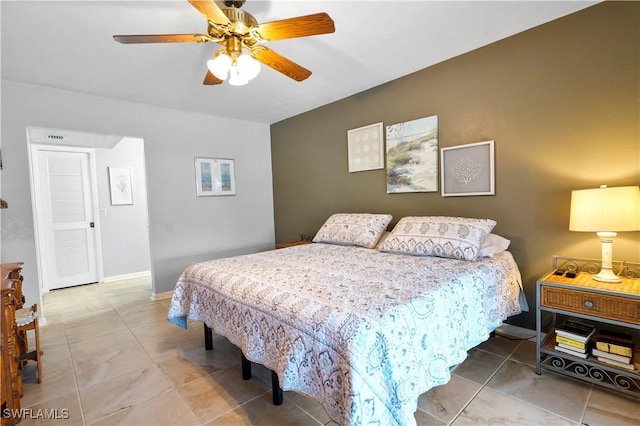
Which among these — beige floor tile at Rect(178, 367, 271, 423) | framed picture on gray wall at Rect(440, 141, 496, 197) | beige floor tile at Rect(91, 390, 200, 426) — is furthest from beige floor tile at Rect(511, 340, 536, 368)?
beige floor tile at Rect(91, 390, 200, 426)

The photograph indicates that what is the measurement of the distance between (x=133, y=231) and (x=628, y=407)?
20.0ft

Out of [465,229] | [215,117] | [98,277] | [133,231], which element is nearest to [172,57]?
[215,117]

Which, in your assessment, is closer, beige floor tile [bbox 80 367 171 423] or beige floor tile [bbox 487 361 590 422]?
beige floor tile [bbox 487 361 590 422]

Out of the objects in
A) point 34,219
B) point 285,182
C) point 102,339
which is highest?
point 285,182

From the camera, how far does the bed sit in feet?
3.88

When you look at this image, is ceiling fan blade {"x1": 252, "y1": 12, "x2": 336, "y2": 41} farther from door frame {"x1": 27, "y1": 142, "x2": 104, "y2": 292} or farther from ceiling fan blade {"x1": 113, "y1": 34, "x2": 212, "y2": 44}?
door frame {"x1": 27, "y1": 142, "x2": 104, "y2": 292}

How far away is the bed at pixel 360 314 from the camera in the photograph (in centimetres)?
118

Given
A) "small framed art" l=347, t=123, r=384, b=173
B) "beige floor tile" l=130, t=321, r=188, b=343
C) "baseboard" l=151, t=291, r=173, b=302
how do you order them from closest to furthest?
1. "beige floor tile" l=130, t=321, r=188, b=343
2. "small framed art" l=347, t=123, r=384, b=173
3. "baseboard" l=151, t=291, r=173, b=302

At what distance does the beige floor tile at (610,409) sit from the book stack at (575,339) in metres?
0.22

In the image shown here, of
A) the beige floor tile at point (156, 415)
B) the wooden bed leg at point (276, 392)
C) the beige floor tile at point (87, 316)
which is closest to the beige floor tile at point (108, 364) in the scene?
the beige floor tile at point (156, 415)

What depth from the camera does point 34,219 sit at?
3.02 meters

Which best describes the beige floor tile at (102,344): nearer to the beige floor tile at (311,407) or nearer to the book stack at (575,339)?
the beige floor tile at (311,407)

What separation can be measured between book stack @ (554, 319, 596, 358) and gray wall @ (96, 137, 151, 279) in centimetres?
531

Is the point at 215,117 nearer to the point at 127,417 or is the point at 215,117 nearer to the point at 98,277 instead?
the point at 98,277
